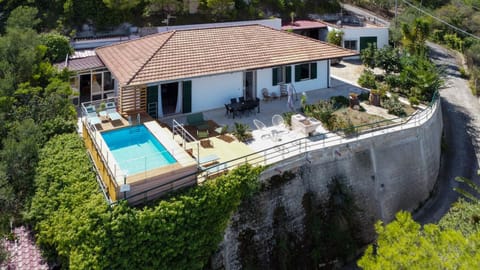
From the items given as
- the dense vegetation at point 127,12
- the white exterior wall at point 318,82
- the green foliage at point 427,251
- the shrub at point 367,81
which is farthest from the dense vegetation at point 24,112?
the shrub at point 367,81

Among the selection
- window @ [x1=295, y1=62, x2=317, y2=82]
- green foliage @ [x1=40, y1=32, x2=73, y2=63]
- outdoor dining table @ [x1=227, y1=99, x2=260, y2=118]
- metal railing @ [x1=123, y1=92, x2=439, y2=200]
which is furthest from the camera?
window @ [x1=295, y1=62, x2=317, y2=82]

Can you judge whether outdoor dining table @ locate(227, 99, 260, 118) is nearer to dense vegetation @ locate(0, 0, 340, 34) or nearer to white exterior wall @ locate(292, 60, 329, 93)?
white exterior wall @ locate(292, 60, 329, 93)

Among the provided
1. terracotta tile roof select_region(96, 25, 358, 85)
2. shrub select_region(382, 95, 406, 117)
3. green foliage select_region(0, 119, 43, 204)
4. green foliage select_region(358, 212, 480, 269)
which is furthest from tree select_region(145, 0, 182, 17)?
green foliage select_region(358, 212, 480, 269)

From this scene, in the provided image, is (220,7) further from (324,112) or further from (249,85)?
(324,112)

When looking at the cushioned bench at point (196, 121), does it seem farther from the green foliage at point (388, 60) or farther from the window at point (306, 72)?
the green foliage at point (388, 60)

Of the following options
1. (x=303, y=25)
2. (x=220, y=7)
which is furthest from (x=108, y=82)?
(x=303, y=25)

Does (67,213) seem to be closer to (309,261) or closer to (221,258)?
(221,258)
